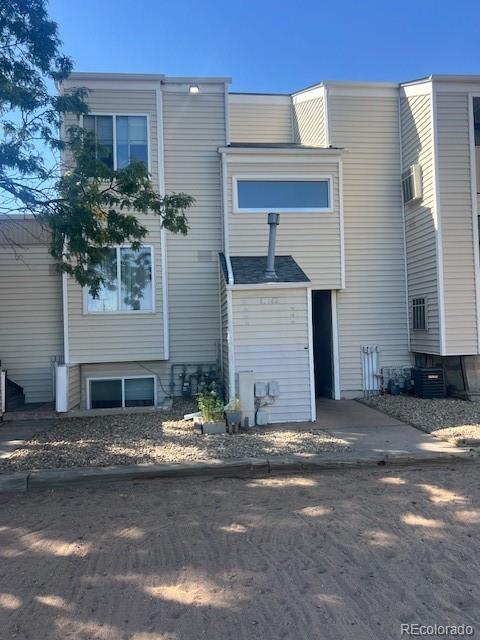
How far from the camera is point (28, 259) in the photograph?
10766mm

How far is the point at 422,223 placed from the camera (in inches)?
417

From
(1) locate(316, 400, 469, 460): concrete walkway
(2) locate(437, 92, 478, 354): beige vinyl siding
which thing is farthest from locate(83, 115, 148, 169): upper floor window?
(1) locate(316, 400, 469, 460): concrete walkway

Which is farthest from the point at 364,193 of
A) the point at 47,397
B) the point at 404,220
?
the point at 47,397

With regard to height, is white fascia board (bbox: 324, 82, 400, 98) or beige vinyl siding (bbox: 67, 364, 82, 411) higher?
white fascia board (bbox: 324, 82, 400, 98)

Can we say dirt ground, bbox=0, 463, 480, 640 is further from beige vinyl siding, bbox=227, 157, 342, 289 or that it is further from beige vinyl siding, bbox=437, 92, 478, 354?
beige vinyl siding, bbox=227, 157, 342, 289

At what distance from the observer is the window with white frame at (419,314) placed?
10.6 meters

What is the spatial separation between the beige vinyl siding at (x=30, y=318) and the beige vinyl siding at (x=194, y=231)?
8.63 ft

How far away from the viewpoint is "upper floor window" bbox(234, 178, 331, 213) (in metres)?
10.7

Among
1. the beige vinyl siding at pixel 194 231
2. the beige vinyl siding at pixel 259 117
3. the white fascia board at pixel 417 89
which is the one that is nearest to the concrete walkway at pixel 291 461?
the beige vinyl siding at pixel 194 231

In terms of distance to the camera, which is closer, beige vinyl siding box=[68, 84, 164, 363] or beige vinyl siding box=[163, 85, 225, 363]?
beige vinyl siding box=[68, 84, 164, 363]

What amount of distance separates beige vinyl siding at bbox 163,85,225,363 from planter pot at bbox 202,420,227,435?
3654 mm

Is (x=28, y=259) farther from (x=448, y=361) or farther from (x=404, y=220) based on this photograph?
(x=448, y=361)

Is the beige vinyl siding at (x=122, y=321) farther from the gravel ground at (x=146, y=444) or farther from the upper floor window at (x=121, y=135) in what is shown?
the gravel ground at (x=146, y=444)

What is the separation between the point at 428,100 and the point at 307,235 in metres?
3.83
